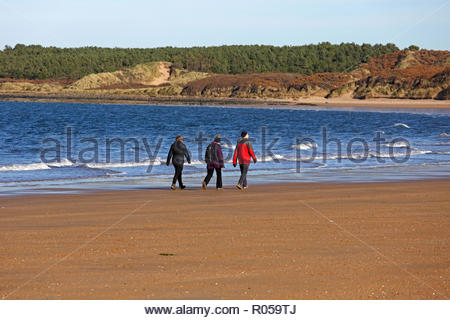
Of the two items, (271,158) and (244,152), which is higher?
(244,152)

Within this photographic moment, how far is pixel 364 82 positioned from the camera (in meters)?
123

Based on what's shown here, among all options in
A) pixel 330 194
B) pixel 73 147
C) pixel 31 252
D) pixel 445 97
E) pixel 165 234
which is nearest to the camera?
pixel 31 252

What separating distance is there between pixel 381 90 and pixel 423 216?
364 feet

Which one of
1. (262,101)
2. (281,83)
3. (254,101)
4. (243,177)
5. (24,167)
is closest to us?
(243,177)

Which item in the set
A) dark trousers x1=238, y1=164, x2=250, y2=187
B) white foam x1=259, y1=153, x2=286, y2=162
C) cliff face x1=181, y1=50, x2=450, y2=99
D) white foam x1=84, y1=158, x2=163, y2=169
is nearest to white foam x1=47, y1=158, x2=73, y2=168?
white foam x1=84, y1=158, x2=163, y2=169

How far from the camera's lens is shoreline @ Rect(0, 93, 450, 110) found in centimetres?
10869

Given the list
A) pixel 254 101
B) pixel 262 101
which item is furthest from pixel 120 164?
pixel 254 101

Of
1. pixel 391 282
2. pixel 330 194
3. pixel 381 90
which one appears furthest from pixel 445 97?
pixel 391 282

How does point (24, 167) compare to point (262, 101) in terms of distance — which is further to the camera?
point (262, 101)

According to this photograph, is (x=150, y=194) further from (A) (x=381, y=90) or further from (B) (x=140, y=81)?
(B) (x=140, y=81)

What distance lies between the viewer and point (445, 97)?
108125 millimetres

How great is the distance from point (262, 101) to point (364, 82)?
834 inches

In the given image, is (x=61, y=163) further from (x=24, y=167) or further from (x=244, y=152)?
(x=244, y=152)

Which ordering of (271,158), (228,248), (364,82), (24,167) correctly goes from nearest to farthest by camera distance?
(228,248) < (24,167) < (271,158) < (364,82)
